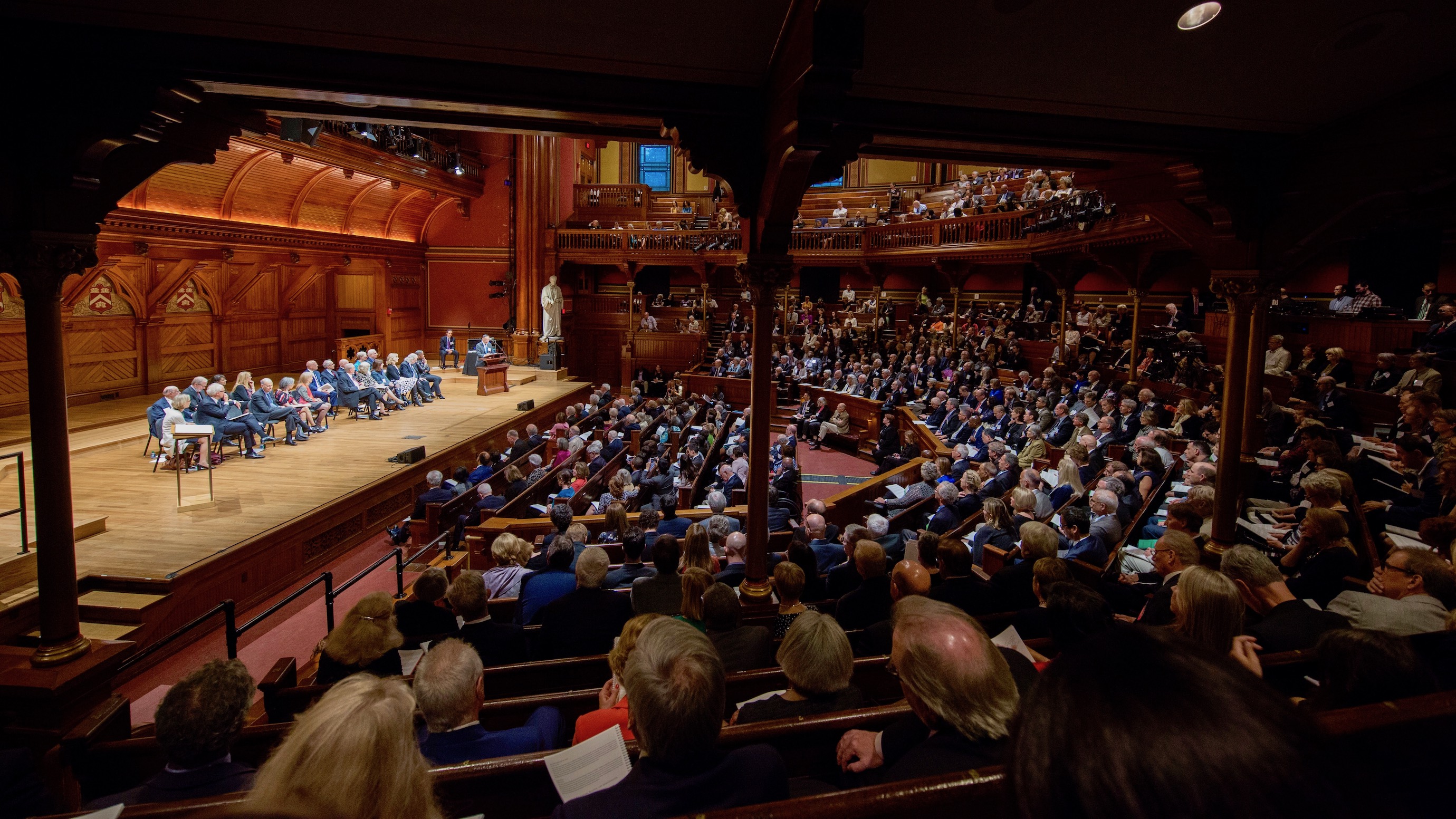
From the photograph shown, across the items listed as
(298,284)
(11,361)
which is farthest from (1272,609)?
(298,284)

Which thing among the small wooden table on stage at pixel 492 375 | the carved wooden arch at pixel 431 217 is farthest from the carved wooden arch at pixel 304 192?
the carved wooden arch at pixel 431 217

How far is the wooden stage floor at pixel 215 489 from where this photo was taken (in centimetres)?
603

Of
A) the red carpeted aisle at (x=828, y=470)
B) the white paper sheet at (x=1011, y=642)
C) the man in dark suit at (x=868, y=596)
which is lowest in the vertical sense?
the red carpeted aisle at (x=828, y=470)

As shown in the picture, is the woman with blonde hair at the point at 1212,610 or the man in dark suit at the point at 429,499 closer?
the woman with blonde hair at the point at 1212,610

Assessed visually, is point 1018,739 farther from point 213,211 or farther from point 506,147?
Result: point 506,147

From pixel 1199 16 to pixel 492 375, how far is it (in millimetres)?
14081

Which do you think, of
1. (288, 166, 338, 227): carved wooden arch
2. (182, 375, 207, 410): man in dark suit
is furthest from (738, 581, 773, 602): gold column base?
(288, 166, 338, 227): carved wooden arch

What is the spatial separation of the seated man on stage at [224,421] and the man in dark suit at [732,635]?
8.58 metres

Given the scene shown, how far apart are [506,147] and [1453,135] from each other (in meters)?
18.8

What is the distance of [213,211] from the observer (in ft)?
39.1

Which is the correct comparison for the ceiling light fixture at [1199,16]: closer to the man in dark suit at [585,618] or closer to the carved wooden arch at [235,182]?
the man in dark suit at [585,618]

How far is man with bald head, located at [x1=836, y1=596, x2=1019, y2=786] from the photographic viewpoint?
1552 mm

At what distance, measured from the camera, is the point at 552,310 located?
59.2 feet

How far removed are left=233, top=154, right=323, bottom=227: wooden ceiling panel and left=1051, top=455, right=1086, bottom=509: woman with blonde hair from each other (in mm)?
12693
